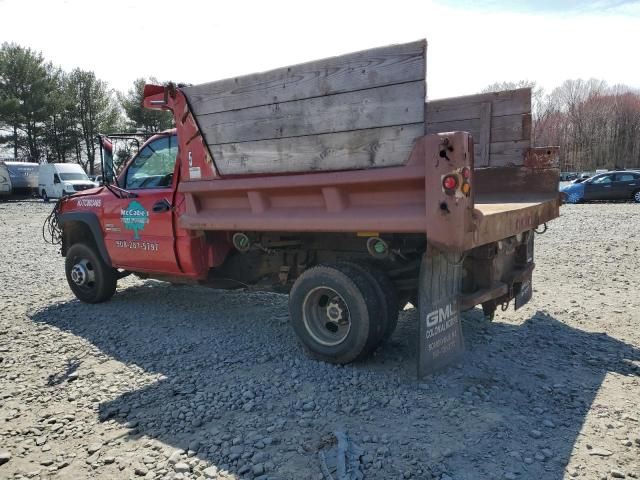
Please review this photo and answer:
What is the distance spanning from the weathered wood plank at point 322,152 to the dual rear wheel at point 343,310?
0.85m

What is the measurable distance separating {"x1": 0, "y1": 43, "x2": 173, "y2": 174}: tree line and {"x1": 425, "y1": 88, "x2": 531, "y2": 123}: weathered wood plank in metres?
31.3

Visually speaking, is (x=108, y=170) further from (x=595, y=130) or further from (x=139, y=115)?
(x=595, y=130)

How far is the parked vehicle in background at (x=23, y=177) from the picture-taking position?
94.9ft

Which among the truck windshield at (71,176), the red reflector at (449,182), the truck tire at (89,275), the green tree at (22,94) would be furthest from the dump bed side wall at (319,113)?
the green tree at (22,94)

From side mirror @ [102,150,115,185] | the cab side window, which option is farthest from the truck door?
side mirror @ [102,150,115,185]

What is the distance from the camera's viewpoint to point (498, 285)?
13.7 feet

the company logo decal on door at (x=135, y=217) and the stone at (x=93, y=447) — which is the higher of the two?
the company logo decal on door at (x=135, y=217)

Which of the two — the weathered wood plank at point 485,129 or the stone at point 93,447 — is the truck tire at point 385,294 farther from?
the weathered wood plank at point 485,129

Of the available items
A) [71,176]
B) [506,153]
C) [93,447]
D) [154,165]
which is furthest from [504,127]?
[71,176]

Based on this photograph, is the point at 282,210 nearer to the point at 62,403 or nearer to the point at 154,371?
the point at 154,371

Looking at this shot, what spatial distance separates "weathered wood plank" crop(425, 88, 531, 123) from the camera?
5105 millimetres

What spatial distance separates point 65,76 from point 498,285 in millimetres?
45926

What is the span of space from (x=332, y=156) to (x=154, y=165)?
273cm

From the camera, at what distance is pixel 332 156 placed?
3.58m
